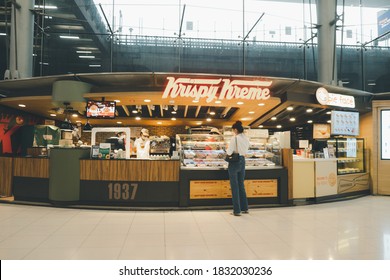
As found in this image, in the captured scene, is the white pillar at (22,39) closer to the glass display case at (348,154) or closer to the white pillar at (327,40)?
the glass display case at (348,154)

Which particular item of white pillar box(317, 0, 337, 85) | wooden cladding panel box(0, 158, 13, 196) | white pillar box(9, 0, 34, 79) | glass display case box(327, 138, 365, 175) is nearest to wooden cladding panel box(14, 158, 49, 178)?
wooden cladding panel box(0, 158, 13, 196)

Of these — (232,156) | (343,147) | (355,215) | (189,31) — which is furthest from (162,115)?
(355,215)

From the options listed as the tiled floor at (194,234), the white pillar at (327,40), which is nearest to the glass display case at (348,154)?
the tiled floor at (194,234)

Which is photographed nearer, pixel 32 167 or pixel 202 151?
pixel 32 167

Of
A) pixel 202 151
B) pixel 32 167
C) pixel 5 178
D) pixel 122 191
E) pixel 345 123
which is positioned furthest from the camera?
pixel 345 123

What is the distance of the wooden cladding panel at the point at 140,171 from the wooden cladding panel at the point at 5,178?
2.87 m

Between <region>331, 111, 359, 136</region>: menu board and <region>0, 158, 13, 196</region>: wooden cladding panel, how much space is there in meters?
9.14

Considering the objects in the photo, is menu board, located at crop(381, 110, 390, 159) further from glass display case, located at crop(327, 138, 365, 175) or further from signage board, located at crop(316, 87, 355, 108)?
signage board, located at crop(316, 87, 355, 108)

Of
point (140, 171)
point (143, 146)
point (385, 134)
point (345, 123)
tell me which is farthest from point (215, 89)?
point (385, 134)

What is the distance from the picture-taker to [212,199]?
19.3 ft

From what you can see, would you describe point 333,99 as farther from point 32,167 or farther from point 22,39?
point 22,39

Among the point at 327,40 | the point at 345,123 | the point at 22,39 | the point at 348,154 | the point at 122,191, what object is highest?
the point at 327,40

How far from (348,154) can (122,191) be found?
22.0 ft

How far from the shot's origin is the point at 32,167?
6.27m
